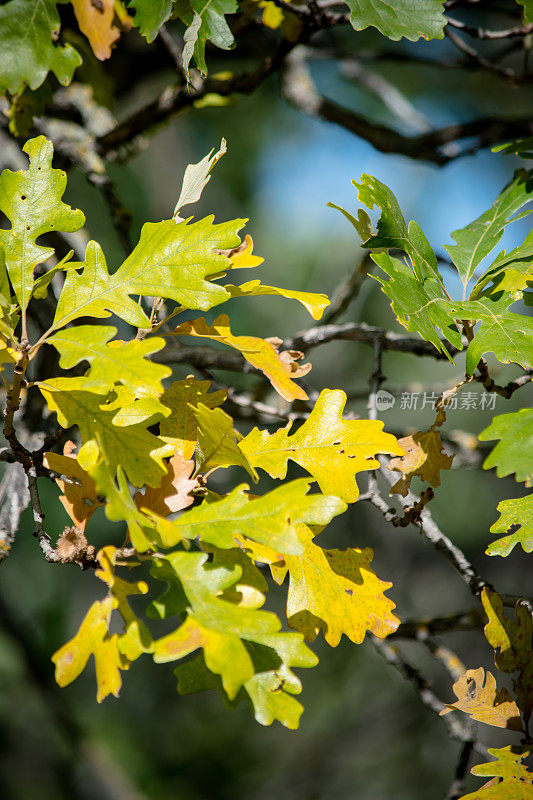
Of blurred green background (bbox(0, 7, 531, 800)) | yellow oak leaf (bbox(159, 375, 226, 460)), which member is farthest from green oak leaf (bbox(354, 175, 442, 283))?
blurred green background (bbox(0, 7, 531, 800))

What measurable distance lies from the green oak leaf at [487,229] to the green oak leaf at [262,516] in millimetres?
430

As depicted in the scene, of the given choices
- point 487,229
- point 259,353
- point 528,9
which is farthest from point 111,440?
point 528,9

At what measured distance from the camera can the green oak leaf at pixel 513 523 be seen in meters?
0.59

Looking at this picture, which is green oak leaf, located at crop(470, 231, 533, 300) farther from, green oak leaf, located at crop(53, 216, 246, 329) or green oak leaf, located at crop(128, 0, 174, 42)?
green oak leaf, located at crop(128, 0, 174, 42)

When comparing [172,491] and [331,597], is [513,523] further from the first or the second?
[172,491]

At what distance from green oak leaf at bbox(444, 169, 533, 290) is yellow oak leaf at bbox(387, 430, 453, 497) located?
0.22m

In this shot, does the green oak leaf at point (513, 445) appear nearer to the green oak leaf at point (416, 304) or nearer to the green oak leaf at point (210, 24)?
the green oak leaf at point (416, 304)

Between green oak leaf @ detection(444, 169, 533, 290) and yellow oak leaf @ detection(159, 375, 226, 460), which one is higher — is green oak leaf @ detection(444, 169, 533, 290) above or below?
above

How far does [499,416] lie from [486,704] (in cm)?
32

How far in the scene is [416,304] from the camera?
60 centimetres

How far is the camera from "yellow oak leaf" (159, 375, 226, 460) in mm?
604

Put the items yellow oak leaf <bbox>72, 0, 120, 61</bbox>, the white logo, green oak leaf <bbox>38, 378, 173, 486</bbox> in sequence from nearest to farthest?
green oak leaf <bbox>38, 378, 173, 486</bbox>, yellow oak leaf <bbox>72, 0, 120, 61</bbox>, the white logo

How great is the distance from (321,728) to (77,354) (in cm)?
324

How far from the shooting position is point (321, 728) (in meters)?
3.15
